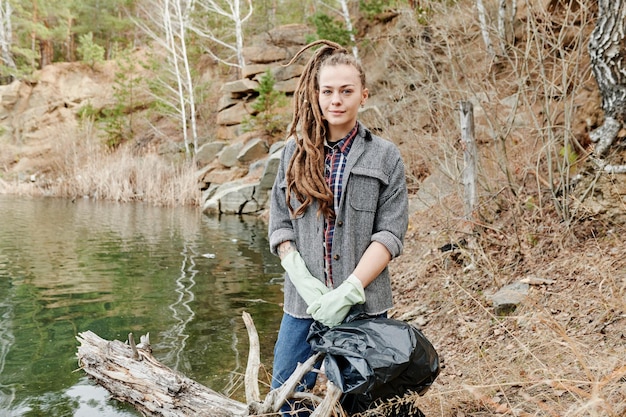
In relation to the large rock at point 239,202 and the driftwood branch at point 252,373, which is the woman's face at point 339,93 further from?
the large rock at point 239,202

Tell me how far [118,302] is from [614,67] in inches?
223

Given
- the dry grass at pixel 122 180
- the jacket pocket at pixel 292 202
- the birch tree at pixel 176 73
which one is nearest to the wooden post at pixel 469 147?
the jacket pocket at pixel 292 202

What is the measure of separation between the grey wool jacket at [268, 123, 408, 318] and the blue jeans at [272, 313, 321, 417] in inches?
2.5

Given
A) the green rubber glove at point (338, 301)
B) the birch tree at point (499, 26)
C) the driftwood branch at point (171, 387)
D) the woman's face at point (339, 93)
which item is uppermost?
the birch tree at point (499, 26)

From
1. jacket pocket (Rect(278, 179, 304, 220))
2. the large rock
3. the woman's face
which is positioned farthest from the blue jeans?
the large rock

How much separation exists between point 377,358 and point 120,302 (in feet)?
16.9

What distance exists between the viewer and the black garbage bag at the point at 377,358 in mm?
1895

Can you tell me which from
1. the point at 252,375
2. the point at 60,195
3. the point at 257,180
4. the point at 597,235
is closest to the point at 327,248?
the point at 252,375

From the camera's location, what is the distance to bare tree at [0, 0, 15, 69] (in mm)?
30531

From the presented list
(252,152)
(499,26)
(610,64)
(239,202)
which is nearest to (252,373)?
(610,64)

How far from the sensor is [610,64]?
445 centimetres

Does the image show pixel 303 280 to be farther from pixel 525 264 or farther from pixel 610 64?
pixel 610 64

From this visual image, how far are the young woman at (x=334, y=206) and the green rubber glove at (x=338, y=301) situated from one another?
13 millimetres

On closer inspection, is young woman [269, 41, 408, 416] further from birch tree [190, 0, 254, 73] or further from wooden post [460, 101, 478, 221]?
birch tree [190, 0, 254, 73]
